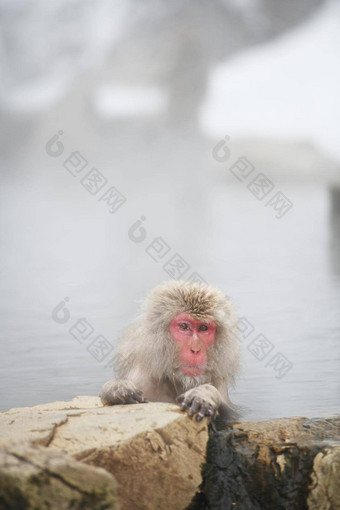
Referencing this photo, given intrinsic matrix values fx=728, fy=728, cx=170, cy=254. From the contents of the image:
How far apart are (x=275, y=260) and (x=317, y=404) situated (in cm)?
337

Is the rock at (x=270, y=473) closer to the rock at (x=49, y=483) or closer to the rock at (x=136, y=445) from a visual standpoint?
the rock at (x=136, y=445)

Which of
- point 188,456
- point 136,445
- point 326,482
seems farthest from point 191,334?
point 326,482

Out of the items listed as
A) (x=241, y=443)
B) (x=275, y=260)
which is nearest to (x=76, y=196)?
(x=275, y=260)

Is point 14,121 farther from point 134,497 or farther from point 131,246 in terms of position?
point 134,497

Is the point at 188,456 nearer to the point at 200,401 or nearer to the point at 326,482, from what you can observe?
the point at 200,401

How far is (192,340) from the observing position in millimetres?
4379

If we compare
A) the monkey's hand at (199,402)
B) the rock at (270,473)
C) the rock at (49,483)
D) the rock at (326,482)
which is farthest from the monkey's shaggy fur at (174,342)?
the rock at (49,483)

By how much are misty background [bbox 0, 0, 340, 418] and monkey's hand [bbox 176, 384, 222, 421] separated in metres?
4.05

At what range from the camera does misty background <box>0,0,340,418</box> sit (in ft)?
27.1

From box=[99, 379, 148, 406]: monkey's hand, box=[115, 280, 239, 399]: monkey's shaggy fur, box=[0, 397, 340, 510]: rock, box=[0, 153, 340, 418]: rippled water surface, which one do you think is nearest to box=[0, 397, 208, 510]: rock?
box=[0, 397, 340, 510]: rock

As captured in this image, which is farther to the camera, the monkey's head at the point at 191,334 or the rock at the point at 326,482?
the monkey's head at the point at 191,334

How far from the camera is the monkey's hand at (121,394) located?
404 centimetres

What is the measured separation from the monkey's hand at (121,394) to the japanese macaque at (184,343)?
8.7 inches

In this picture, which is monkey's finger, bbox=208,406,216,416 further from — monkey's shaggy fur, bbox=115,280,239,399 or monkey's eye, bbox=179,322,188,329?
monkey's eye, bbox=179,322,188,329
